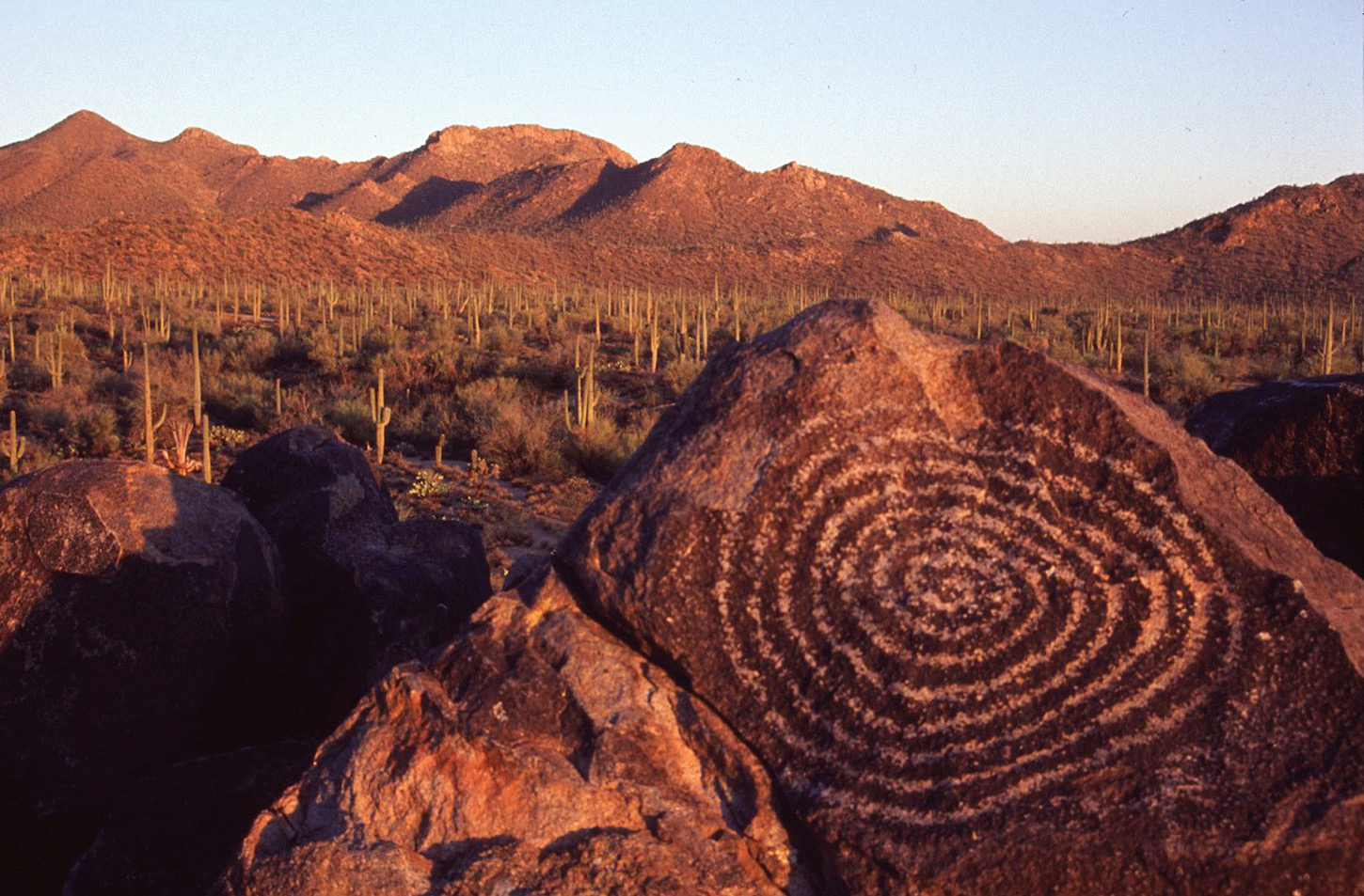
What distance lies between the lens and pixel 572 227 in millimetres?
69000

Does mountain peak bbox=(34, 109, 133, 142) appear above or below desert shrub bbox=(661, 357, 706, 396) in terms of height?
above

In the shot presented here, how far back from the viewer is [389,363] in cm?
2058

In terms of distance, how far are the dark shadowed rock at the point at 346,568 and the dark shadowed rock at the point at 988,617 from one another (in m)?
1.82

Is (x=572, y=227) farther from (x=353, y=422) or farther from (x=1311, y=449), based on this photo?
(x=1311, y=449)

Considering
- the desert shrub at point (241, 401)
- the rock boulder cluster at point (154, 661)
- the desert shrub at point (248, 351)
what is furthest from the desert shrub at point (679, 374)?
the rock boulder cluster at point (154, 661)

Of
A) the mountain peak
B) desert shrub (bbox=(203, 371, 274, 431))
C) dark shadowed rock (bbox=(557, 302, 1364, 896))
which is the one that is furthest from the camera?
the mountain peak

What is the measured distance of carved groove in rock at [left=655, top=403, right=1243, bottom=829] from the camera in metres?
3.28

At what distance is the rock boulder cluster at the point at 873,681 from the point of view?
10.3 ft

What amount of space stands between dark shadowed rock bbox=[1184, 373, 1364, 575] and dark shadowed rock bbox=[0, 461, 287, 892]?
4.56 m

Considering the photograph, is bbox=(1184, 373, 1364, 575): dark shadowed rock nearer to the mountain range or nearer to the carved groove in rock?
the carved groove in rock

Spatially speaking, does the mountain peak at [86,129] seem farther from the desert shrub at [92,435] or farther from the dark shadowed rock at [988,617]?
the dark shadowed rock at [988,617]

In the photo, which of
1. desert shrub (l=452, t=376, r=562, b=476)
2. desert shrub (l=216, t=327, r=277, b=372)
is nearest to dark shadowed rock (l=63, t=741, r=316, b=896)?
desert shrub (l=452, t=376, r=562, b=476)

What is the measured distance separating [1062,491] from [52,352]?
20.4 metres

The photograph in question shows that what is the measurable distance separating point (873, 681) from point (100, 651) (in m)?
3.15
